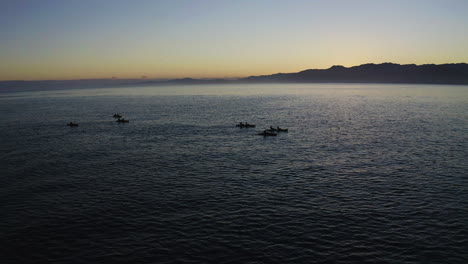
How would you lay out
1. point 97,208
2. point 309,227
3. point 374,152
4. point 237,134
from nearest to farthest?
1. point 309,227
2. point 97,208
3. point 374,152
4. point 237,134

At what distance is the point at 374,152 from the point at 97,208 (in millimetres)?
45230

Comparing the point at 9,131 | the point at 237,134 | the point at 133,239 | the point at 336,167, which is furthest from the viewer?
the point at 9,131

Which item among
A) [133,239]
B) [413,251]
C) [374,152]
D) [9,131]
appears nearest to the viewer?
[413,251]

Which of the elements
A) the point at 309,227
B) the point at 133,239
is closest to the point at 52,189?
the point at 133,239

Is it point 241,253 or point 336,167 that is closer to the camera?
point 241,253

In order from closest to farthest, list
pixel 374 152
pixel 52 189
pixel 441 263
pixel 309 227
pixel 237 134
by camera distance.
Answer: pixel 441 263, pixel 309 227, pixel 52 189, pixel 374 152, pixel 237 134

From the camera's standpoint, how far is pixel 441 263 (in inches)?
903

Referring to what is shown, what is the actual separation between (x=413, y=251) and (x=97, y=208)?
2896 centimetres

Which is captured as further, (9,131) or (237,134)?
(9,131)

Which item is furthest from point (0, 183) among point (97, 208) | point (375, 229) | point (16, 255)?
point (375, 229)

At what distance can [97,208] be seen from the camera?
32.8 metres

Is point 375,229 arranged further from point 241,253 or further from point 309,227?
point 241,253

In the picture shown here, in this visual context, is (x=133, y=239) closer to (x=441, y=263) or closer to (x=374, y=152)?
(x=441, y=263)

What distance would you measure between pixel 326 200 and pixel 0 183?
131ft
